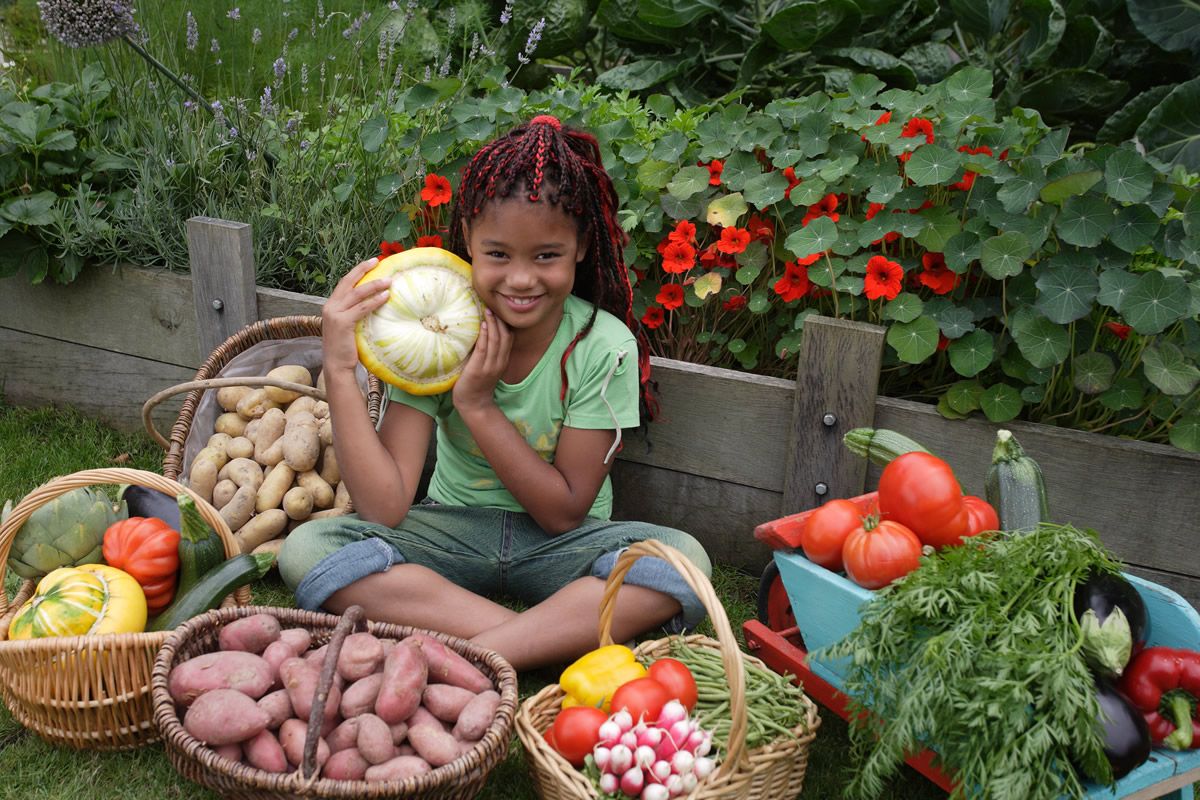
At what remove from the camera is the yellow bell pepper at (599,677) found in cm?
188

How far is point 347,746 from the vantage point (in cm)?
177

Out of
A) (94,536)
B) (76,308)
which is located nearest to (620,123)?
(94,536)

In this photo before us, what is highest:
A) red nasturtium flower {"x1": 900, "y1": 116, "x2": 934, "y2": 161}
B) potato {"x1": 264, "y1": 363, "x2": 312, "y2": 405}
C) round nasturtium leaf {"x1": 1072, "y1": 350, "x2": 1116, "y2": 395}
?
red nasturtium flower {"x1": 900, "y1": 116, "x2": 934, "y2": 161}

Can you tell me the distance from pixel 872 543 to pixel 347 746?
3.25 ft

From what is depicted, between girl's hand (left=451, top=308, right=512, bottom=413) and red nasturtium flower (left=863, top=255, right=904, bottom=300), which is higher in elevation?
red nasturtium flower (left=863, top=255, right=904, bottom=300)

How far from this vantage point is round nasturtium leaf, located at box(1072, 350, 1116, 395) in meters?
2.38

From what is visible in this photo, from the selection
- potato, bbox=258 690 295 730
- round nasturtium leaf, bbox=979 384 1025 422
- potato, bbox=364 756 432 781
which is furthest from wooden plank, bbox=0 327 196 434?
round nasturtium leaf, bbox=979 384 1025 422

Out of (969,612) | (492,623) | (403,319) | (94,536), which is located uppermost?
(403,319)

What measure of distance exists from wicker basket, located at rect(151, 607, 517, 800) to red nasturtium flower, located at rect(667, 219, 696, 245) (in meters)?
1.23

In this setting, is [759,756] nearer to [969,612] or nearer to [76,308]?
[969,612]

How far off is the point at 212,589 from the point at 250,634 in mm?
210

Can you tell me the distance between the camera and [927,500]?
1925mm

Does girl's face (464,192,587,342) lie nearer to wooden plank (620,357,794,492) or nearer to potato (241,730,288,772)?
wooden plank (620,357,794,492)

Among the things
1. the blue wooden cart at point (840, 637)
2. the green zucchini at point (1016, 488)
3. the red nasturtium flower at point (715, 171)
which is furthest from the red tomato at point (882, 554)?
the red nasturtium flower at point (715, 171)
